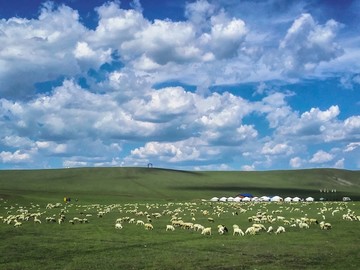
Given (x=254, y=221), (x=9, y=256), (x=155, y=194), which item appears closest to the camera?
(x=9, y=256)

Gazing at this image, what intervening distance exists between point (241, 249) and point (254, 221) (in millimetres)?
24204

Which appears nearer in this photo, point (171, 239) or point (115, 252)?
point (115, 252)

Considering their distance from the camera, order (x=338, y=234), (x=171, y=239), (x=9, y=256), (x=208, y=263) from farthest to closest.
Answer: (x=338, y=234)
(x=171, y=239)
(x=9, y=256)
(x=208, y=263)

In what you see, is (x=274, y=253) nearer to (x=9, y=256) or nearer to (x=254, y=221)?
(x=9, y=256)

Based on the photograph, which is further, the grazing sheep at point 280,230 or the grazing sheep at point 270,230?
the grazing sheep at point 270,230

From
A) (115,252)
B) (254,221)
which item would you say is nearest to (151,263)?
(115,252)

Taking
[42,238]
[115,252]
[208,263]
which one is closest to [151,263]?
[208,263]

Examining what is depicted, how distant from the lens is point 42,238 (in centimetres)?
3981

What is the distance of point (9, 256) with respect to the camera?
29.7m

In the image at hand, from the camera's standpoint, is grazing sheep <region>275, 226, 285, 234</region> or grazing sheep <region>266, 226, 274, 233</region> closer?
grazing sheep <region>275, 226, 285, 234</region>

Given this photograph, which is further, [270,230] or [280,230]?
[270,230]

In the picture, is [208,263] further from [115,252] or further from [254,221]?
[254,221]

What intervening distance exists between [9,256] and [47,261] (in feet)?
11.0

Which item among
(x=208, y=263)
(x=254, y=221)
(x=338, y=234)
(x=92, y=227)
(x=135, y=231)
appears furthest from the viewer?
(x=254, y=221)
